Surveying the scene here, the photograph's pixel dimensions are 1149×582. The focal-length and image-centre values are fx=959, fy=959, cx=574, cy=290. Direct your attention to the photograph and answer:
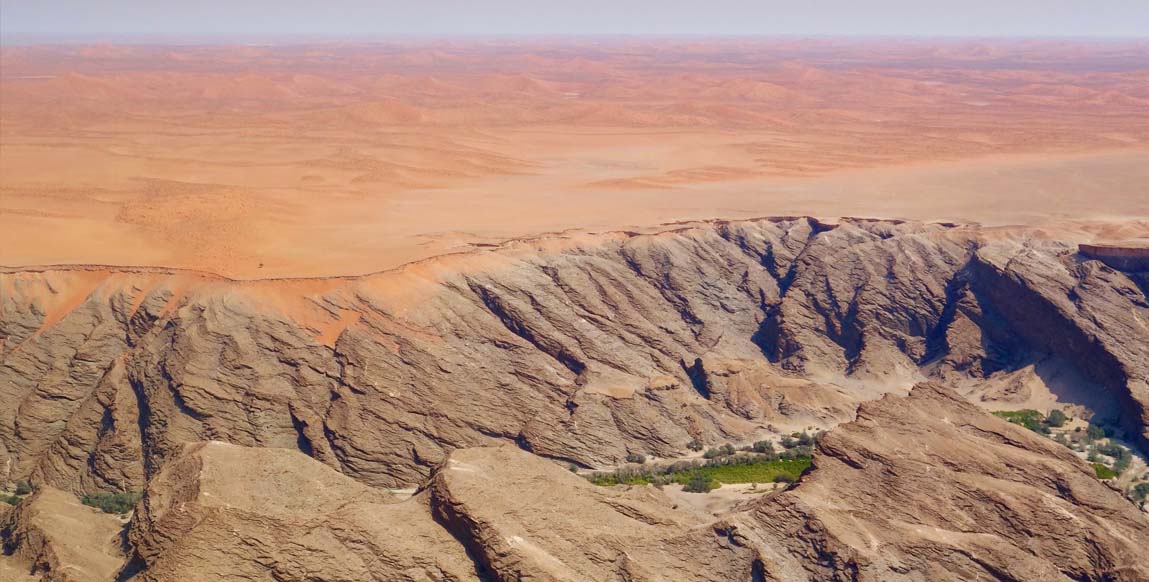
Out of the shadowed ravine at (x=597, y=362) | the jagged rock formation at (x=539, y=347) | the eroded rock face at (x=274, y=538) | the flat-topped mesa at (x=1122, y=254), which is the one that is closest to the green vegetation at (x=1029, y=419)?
the shadowed ravine at (x=597, y=362)

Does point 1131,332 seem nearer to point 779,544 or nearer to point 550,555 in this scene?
point 779,544

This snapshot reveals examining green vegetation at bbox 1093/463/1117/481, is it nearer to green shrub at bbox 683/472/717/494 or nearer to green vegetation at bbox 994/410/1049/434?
green vegetation at bbox 994/410/1049/434

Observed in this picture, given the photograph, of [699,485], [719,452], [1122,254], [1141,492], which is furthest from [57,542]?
[1122,254]

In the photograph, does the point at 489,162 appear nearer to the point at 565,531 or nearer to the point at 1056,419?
the point at 1056,419

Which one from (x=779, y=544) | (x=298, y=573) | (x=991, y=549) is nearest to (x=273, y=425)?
(x=298, y=573)

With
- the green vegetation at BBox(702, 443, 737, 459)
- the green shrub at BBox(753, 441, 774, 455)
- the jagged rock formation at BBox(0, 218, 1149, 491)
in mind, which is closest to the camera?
the jagged rock formation at BBox(0, 218, 1149, 491)

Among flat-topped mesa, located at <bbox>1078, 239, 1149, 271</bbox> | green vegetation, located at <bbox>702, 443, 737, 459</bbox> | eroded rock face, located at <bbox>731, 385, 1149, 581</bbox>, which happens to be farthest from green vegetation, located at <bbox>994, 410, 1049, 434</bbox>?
eroded rock face, located at <bbox>731, 385, 1149, 581</bbox>
